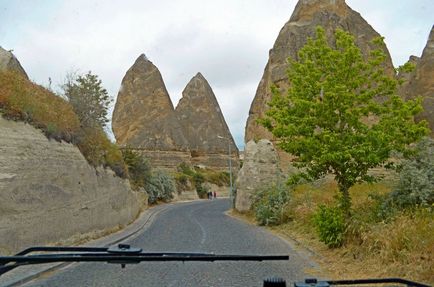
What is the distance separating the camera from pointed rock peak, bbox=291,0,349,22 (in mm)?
50844

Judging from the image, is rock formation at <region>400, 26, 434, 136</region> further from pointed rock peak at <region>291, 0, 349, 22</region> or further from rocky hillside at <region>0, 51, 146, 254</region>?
pointed rock peak at <region>291, 0, 349, 22</region>

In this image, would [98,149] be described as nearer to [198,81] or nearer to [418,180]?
[418,180]

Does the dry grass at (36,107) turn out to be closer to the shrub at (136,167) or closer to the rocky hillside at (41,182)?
the rocky hillside at (41,182)

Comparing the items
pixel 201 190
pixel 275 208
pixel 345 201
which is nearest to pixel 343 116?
pixel 345 201

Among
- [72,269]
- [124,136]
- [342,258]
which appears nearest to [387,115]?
[342,258]

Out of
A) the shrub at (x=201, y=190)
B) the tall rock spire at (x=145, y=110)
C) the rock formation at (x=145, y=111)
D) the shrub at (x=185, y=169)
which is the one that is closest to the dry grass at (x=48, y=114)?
the shrub at (x=201, y=190)

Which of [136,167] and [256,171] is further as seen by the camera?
[136,167]

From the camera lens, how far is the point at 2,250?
1152 cm

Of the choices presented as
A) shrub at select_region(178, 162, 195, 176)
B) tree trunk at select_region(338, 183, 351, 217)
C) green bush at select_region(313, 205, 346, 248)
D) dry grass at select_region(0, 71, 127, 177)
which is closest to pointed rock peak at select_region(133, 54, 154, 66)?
shrub at select_region(178, 162, 195, 176)

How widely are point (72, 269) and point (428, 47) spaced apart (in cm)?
2738

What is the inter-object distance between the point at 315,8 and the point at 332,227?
42.6 meters

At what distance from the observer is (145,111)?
97375 millimetres

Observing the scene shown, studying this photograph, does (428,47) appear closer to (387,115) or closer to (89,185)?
(387,115)

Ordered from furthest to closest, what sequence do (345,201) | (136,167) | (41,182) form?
1. (136,167)
2. (41,182)
3. (345,201)
